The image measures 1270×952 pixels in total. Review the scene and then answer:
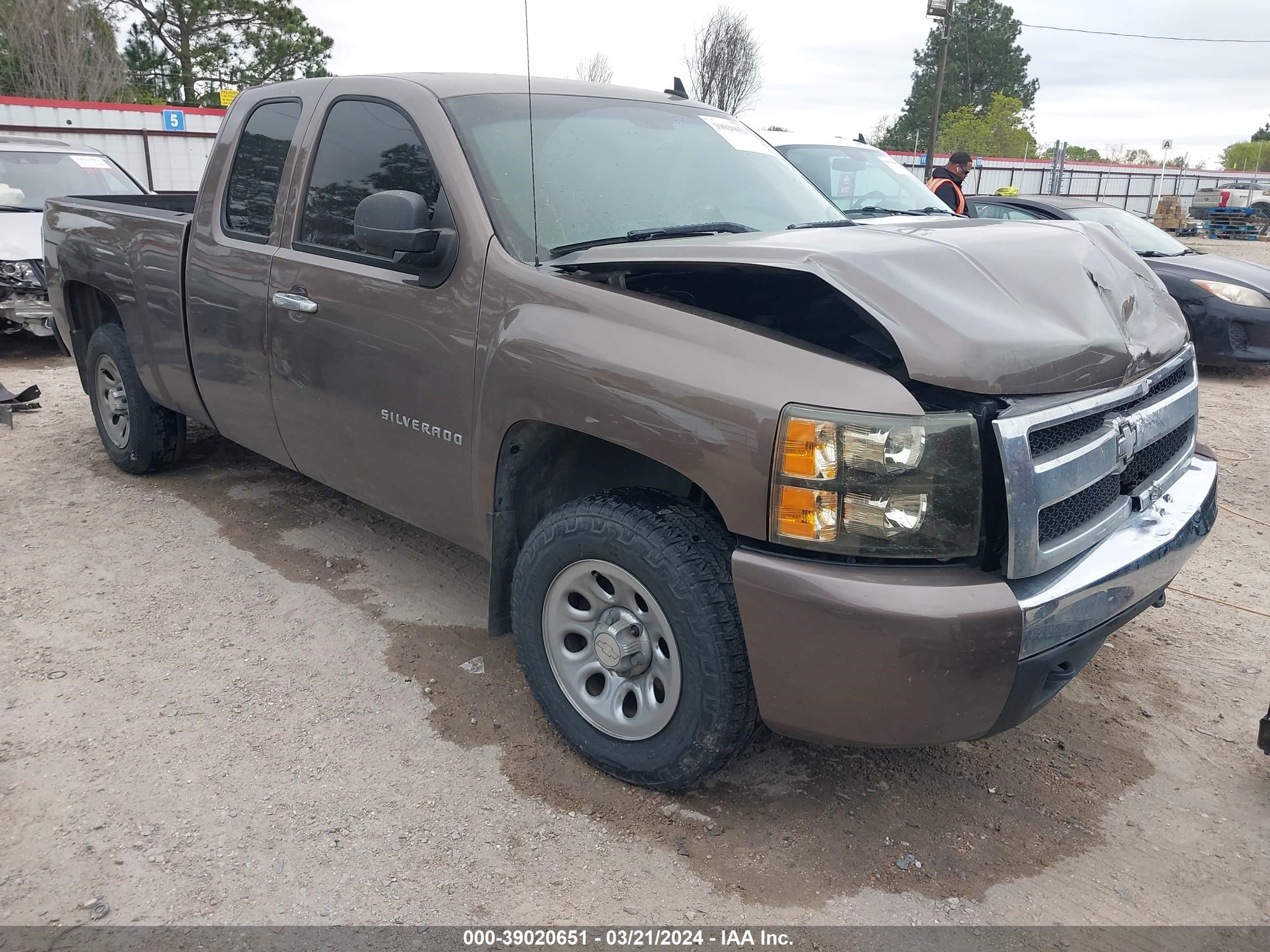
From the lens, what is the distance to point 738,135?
3916mm

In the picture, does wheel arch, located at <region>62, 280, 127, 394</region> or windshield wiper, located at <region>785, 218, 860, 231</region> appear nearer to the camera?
windshield wiper, located at <region>785, 218, 860, 231</region>

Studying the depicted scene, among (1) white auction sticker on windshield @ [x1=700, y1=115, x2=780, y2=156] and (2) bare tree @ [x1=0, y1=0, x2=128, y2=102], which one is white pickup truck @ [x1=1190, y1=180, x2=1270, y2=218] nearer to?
(1) white auction sticker on windshield @ [x1=700, y1=115, x2=780, y2=156]

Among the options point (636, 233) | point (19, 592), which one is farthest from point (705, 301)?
point (19, 592)

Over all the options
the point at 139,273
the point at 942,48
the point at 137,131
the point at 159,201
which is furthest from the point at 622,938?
the point at 942,48

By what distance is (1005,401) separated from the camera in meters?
2.27

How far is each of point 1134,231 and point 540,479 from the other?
864cm

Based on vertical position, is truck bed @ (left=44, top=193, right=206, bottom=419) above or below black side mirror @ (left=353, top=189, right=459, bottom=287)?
below

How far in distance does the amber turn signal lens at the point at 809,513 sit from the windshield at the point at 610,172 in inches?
46.6

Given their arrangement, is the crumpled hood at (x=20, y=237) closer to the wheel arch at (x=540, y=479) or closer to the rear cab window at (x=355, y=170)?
the rear cab window at (x=355, y=170)

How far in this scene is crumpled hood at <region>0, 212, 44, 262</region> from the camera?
316 inches

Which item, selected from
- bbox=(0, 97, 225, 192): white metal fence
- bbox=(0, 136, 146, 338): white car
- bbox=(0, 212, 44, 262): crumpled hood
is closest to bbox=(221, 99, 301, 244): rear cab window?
bbox=(0, 136, 146, 338): white car

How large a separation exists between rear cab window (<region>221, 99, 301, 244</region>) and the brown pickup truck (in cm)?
2

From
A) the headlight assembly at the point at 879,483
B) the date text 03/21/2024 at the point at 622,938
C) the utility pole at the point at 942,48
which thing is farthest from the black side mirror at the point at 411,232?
the utility pole at the point at 942,48

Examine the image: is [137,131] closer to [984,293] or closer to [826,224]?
[826,224]
